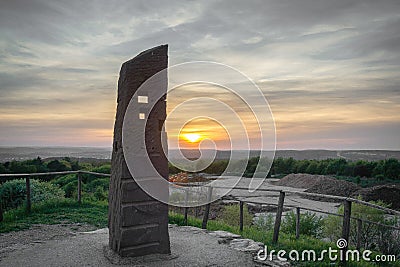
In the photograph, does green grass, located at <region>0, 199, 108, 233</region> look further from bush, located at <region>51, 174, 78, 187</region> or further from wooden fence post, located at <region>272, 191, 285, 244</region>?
wooden fence post, located at <region>272, 191, 285, 244</region>

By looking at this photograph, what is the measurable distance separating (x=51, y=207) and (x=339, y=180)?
27.9 feet

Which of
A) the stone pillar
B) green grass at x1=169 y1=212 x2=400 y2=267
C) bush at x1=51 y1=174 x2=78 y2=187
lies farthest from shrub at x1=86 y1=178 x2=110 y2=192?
the stone pillar

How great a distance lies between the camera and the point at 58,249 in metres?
5.66

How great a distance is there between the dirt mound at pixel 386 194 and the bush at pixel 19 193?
29.5ft

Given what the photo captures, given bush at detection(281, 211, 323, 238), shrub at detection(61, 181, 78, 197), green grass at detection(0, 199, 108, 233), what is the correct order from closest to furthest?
1. green grass at detection(0, 199, 108, 233)
2. bush at detection(281, 211, 323, 238)
3. shrub at detection(61, 181, 78, 197)

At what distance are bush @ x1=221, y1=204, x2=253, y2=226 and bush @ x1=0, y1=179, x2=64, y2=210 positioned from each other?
198 inches

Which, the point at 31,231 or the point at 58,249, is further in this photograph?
the point at 31,231

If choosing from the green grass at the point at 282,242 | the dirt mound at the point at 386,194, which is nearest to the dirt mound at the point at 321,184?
the dirt mound at the point at 386,194

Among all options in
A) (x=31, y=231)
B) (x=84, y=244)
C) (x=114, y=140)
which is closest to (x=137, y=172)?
(x=114, y=140)

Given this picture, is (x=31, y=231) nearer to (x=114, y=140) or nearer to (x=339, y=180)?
(x=114, y=140)

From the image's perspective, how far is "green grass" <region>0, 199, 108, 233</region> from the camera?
26.2 feet

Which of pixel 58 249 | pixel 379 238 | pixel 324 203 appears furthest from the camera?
pixel 324 203

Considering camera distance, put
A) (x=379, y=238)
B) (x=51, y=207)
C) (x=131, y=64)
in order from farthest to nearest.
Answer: (x=51, y=207)
(x=379, y=238)
(x=131, y=64)

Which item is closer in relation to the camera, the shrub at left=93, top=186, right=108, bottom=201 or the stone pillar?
the stone pillar
